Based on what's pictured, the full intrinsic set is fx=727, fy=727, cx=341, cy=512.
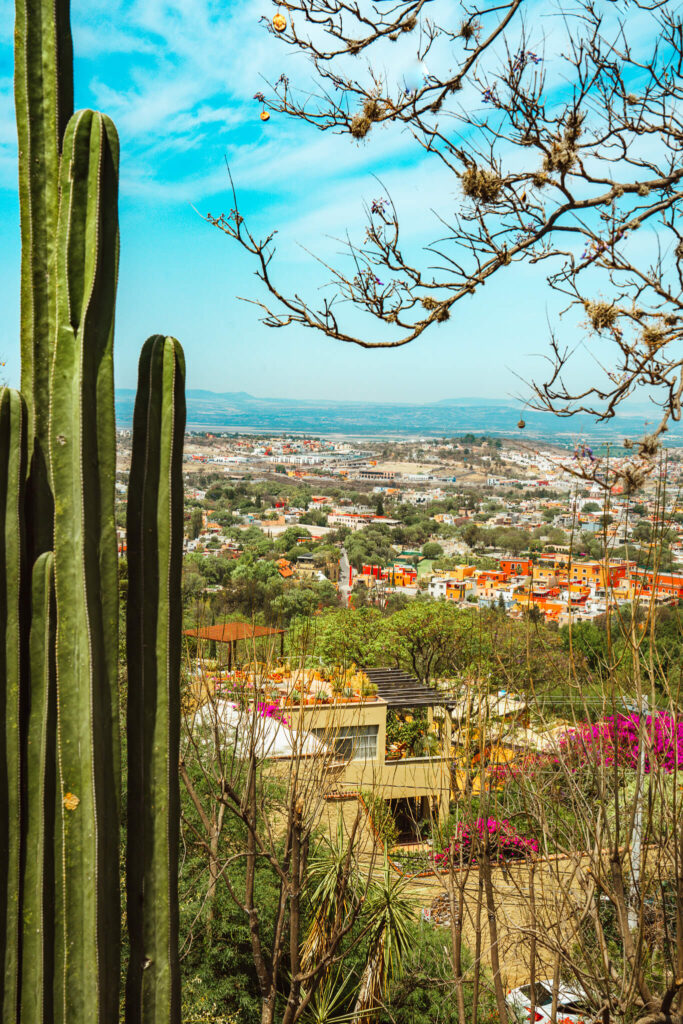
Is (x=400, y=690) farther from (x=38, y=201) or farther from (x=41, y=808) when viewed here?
(x=38, y=201)

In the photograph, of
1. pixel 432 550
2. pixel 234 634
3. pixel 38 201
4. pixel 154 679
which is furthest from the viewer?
pixel 432 550

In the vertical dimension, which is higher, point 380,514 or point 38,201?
point 38,201

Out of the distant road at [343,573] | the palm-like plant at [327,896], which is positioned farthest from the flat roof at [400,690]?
the distant road at [343,573]

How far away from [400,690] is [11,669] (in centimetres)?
925

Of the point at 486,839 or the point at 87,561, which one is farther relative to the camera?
the point at 486,839

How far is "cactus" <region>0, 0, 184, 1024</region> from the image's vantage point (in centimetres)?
134

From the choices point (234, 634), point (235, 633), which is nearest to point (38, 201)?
point (235, 633)

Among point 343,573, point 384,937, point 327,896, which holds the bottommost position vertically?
point 343,573

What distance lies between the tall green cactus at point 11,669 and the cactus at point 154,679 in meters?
0.24

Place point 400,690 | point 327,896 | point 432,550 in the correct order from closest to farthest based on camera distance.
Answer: point 327,896 → point 400,690 → point 432,550

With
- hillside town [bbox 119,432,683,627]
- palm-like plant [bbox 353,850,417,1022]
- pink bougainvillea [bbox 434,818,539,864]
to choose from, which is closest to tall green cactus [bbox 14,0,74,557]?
pink bougainvillea [bbox 434,818,539,864]

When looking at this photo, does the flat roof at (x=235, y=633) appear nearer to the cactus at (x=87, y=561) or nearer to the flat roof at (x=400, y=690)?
the flat roof at (x=400, y=690)

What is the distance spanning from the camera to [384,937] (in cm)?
532

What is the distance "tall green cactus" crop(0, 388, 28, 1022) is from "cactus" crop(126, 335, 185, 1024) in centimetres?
24
